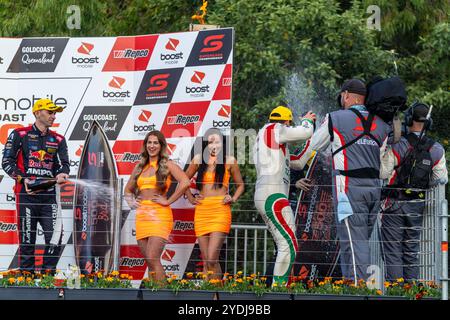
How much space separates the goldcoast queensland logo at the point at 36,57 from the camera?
42.2 feet

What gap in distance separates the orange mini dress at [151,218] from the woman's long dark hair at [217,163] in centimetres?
48

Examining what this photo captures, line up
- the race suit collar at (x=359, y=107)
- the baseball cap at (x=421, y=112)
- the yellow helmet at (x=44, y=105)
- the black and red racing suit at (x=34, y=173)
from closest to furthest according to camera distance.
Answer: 1. the race suit collar at (x=359, y=107)
2. the baseball cap at (x=421, y=112)
3. the black and red racing suit at (x=34, y=173)
4. the yellow helmet at (x=44, y=105)

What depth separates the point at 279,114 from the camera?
11320mm

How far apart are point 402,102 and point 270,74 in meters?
3.87

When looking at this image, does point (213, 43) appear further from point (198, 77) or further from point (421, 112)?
point (421, 112)

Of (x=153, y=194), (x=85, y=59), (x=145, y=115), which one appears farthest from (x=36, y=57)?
(x=153, y=194)

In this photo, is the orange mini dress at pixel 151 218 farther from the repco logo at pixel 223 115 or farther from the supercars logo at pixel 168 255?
the repco logo at pixel 223 115


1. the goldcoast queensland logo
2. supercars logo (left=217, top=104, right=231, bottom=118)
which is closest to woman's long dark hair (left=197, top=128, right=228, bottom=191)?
supercars logo (left=217, top=104, right=231, bottom=118)

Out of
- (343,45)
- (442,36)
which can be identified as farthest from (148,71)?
(442,36)

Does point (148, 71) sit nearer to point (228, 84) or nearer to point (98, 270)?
point (228, 84)

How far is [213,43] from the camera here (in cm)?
1246

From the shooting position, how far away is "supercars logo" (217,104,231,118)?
12328 millimetres

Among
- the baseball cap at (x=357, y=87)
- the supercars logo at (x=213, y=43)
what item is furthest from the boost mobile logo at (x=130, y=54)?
the baseball cap at (x=357, y=87)

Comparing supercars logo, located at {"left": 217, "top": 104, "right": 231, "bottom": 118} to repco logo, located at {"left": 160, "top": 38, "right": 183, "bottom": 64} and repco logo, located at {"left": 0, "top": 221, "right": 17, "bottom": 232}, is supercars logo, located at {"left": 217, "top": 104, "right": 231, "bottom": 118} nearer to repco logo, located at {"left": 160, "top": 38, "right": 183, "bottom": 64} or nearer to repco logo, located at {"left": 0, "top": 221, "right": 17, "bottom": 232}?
repco logo, located at {"left": 160, "top": 38, "right": 183, "bottom": 64}
